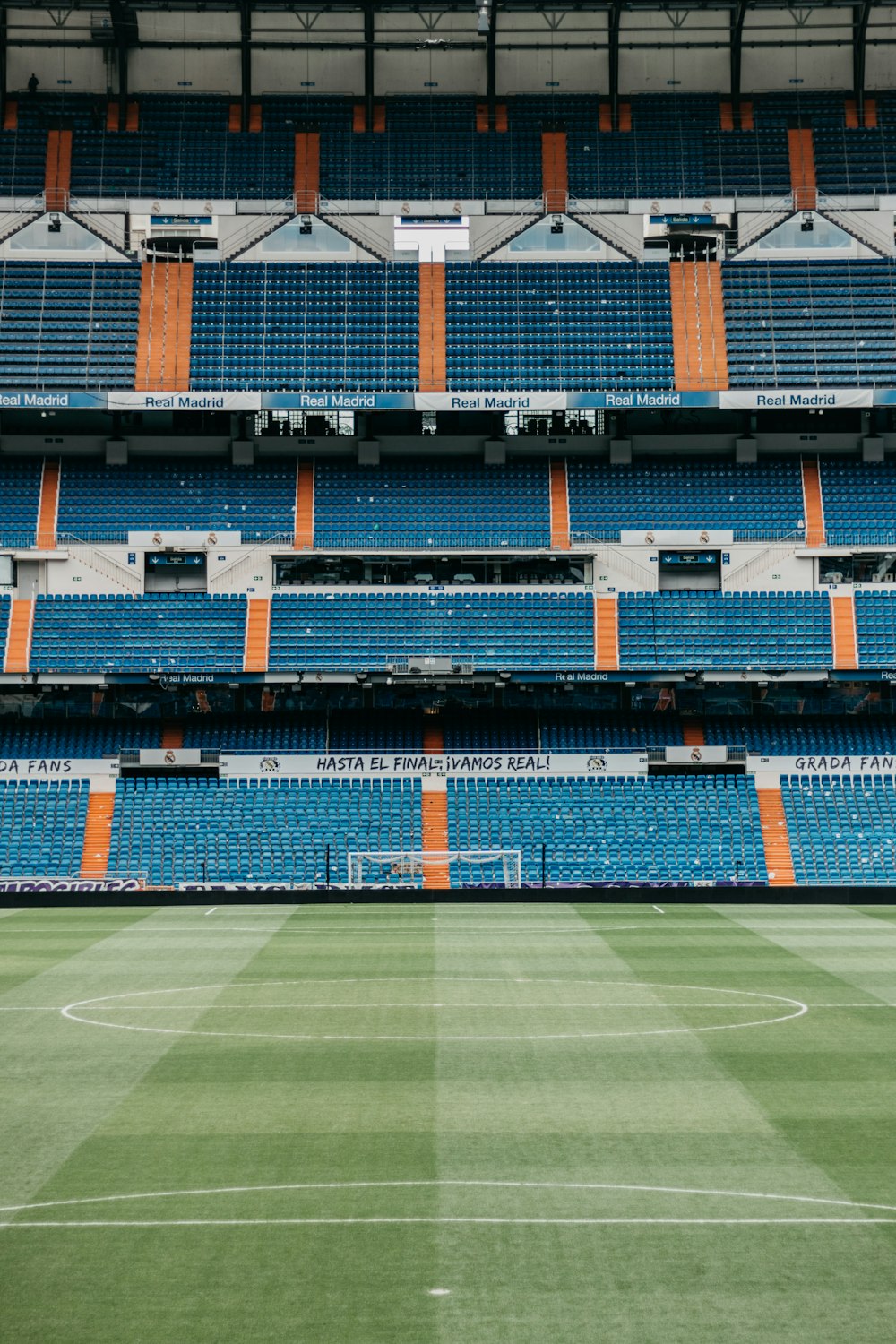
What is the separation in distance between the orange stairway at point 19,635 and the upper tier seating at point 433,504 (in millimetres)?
9242

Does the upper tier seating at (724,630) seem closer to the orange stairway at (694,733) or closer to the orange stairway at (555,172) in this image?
the orange stairway at (694,733)

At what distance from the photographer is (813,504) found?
4491 cm

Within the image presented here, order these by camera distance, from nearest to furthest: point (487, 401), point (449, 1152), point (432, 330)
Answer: point (449, 1152), point (487, 401), point (432, 330)

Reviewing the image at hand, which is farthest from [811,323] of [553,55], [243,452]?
[243,452]

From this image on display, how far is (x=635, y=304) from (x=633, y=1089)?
3610 cm

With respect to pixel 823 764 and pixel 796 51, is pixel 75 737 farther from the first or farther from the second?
pixel 796 51

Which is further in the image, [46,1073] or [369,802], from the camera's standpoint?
[369,802]

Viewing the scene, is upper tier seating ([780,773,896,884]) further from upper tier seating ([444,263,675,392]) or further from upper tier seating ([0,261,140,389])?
upper tier seating ([0,261,140,389])

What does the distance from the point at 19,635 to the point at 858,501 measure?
26.7 meters

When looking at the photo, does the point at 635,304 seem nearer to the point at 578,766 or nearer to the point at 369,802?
the point at 578,766

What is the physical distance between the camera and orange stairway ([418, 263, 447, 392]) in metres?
44.8

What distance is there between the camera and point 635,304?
46344 millimetres

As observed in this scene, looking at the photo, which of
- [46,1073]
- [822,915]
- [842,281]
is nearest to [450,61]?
[842,281]

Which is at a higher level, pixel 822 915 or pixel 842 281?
pixel 842 281
